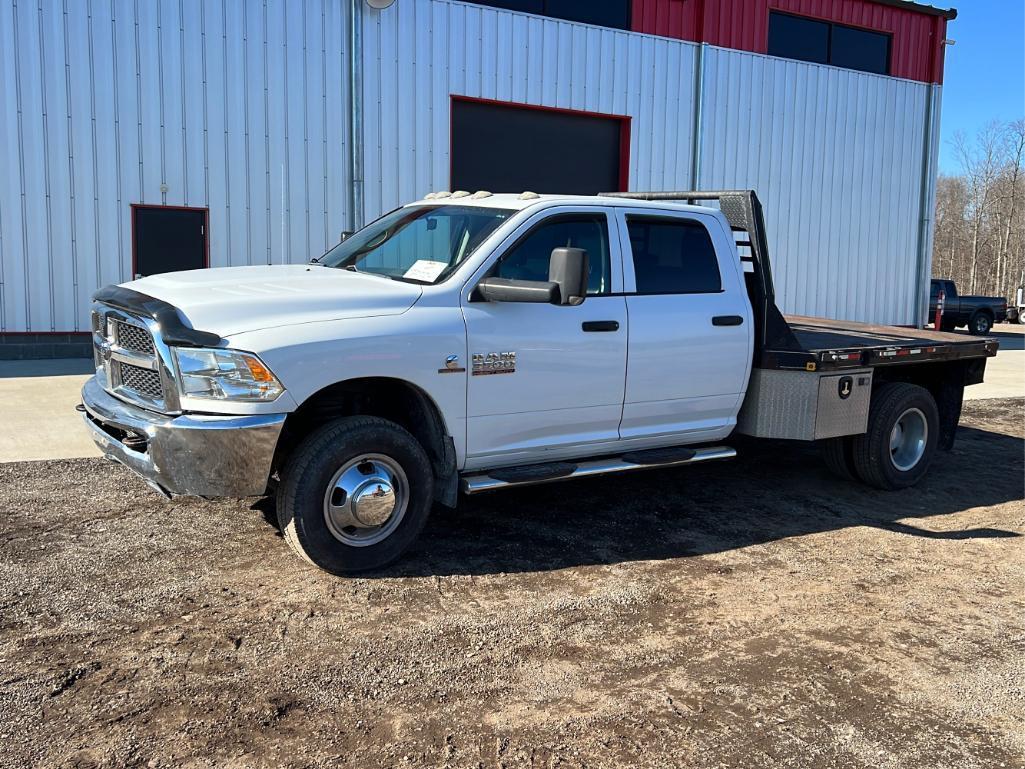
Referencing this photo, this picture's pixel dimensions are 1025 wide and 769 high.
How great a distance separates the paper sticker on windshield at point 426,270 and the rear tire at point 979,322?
25.9 metres

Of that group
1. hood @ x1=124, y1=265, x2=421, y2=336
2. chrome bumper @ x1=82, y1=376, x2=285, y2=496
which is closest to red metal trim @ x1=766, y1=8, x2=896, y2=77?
hood @ x1=124, y1=265, x2=421, y2=336

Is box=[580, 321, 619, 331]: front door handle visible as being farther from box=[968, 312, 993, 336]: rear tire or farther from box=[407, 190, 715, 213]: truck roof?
box=[968, 312, 993, 336]: rear tire

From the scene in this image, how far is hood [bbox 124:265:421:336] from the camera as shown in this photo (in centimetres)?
441

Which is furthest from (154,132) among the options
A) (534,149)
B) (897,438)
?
(897,438)

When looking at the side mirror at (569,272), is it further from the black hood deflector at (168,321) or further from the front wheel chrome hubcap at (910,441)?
the front wheel chrome hubcap at (910,441)

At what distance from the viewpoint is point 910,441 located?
23.1ft

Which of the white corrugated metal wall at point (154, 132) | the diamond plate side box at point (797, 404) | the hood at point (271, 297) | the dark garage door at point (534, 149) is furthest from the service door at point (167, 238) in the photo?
the diamond plate side box at point (797, 404)

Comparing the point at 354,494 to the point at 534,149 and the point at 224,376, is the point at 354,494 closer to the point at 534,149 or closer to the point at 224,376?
the point at 224,376

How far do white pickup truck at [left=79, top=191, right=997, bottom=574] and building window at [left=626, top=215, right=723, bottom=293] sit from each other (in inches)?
0.6

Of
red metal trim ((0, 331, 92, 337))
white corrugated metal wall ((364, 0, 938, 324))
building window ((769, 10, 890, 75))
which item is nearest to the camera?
red metal trim ((0, 331, 92, 337))

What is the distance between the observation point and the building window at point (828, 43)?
1842 centimetres

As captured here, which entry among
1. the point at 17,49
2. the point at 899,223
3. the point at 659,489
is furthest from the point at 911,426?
the point at 899,223

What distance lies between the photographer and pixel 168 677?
3.56m

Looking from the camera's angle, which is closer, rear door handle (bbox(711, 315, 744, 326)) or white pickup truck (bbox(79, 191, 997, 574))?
white pickup truck (bbox(79, 191, 997, 574))
